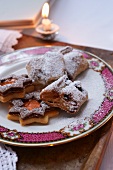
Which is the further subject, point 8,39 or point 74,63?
point 8,39

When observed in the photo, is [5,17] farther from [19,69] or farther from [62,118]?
[62,118]

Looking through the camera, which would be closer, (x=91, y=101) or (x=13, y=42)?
(x=91, y=101)

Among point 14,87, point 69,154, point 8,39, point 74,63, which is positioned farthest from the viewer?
point 8,39

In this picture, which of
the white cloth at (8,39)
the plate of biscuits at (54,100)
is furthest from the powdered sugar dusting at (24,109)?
the white cloth at (8,39)

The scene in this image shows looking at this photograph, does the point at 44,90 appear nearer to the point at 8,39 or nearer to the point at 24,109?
the point at 24,109

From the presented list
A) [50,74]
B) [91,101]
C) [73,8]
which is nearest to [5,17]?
[73,8]

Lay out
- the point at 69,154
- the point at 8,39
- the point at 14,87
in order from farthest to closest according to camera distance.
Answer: the point at 8,39 → the point at 14,87 → the point at 69,154

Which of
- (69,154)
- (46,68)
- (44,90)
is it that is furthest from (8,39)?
(69,154)

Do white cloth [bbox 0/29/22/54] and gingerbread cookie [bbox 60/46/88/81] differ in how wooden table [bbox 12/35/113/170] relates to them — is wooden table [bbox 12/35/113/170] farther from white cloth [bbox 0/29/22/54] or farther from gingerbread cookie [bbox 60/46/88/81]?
white cloth [bbox 0/29/22/54]
